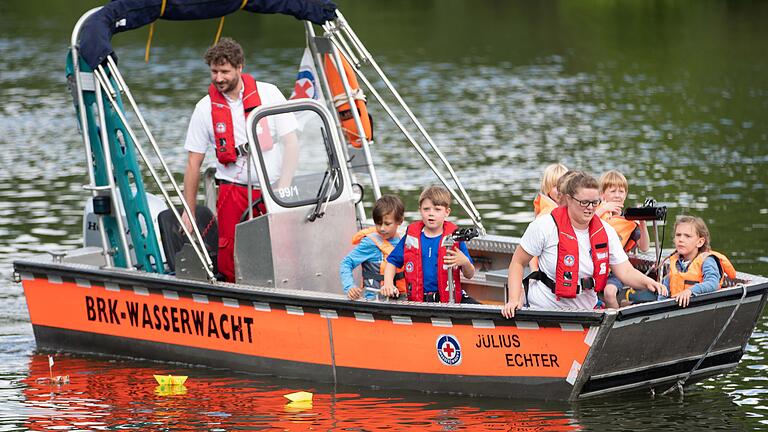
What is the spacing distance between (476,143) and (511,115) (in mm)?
3016

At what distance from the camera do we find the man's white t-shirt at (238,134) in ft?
37.5

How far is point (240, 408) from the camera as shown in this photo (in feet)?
34.7

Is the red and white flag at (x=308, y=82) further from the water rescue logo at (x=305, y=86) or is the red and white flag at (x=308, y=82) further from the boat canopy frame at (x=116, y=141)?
the boat canopy frame at (x=116, y=141)

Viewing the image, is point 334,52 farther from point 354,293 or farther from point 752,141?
point 752,141

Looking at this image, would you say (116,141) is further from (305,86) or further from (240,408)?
(240,408)

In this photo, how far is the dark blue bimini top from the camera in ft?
38.0

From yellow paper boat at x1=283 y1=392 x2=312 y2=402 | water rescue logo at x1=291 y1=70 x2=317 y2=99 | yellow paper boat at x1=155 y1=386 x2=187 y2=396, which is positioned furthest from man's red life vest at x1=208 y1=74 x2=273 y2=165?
yellow paper boat at x1=283 y1=392 x2=312 y2=402

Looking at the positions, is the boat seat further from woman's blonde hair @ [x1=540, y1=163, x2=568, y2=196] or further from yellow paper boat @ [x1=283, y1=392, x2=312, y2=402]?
woman's blonde hair @ [x1=540, y1=163, x2=568, y2=196]

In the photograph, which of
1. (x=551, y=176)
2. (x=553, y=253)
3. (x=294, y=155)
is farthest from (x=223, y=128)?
(x=553, y=253)

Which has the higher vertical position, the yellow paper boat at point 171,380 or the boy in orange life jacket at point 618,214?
the boy in orange life jacket at point 618,214

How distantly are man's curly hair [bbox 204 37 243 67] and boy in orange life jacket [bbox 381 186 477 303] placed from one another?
1881 millimetres

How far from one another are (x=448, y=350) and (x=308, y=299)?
1088 mm

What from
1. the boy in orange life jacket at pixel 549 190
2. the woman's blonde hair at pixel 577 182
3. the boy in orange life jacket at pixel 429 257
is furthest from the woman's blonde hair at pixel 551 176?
the woman's blonde hair at pixel 577 182

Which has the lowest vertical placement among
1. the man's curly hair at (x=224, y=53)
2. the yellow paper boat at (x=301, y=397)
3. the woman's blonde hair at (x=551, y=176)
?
the yellow paper boat at (x=301, y=397)
